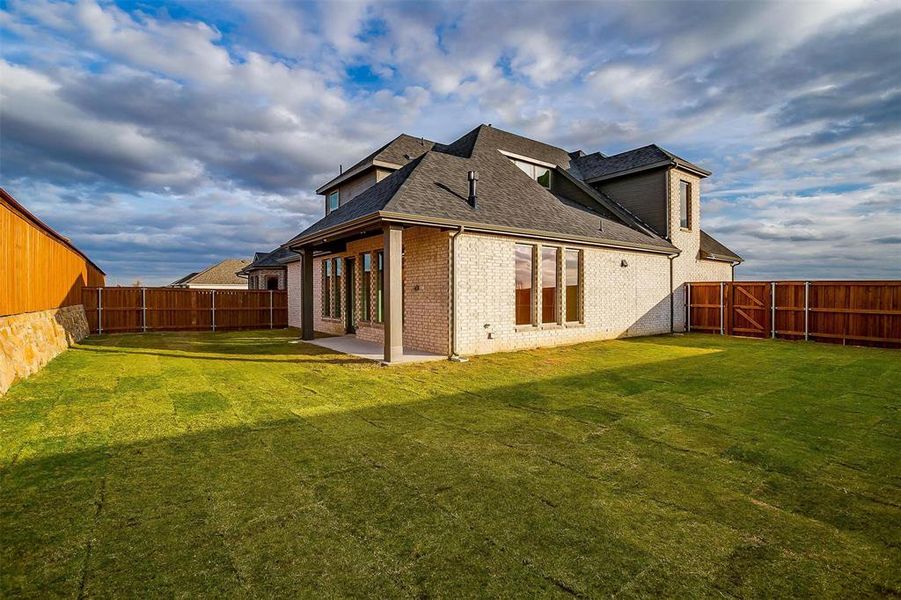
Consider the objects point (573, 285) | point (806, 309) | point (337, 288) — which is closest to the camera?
point (573, 285)

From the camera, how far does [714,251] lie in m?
20.4

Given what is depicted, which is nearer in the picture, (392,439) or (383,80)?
(392,439)

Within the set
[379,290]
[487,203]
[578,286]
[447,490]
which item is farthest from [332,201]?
[447,490]

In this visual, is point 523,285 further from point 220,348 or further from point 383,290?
point 220,348

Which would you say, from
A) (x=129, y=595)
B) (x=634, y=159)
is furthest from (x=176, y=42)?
(x=634, y=159)

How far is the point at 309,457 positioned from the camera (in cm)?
413

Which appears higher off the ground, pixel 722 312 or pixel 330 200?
pixel 330 200

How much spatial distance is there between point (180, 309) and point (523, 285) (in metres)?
15.0

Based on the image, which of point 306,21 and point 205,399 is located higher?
point 306,21

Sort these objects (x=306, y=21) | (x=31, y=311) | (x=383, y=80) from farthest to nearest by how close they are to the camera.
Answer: (x=383, y=80)
(x=31, y=311)
(x=306, y=21)

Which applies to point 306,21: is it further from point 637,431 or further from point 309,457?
point 637,431

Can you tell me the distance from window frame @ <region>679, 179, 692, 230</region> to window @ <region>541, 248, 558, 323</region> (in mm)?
8506

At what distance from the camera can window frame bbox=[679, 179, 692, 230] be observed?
17.3m

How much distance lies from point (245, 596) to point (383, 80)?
45.4 ft
